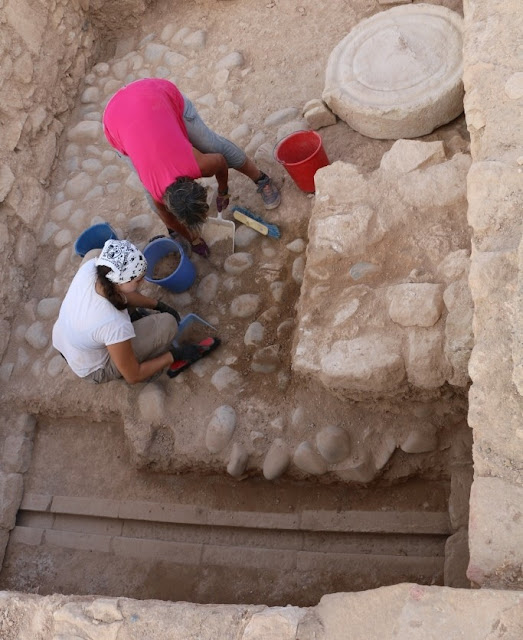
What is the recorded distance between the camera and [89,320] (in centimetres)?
341

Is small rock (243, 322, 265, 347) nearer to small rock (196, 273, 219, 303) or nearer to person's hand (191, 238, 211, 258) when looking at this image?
small rock (196, 273, 219, 303)

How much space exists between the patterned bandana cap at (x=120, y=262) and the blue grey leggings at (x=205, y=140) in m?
0.96

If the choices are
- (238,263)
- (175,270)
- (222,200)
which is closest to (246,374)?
(238,263)

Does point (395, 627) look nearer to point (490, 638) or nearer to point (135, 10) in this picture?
point (490, 638)

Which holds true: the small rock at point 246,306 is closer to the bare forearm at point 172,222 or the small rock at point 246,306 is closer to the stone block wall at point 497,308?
the bare forearm at point 172,222

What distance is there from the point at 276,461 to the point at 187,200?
1488mm

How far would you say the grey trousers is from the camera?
378 cm

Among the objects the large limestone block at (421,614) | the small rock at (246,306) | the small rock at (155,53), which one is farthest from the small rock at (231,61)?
the large limestone block at (421,614)

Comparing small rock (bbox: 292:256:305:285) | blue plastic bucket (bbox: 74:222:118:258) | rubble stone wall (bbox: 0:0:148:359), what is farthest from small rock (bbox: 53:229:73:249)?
small rock (bbox: 292:256:305:285)

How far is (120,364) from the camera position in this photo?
3.56m

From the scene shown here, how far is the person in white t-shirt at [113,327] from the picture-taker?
11.2 feet

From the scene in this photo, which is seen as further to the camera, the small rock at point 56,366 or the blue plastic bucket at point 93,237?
the blue plastic bucket at point 93,237

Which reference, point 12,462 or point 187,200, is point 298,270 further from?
point 12,462

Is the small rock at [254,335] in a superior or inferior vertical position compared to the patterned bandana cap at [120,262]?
inferior
